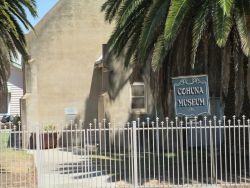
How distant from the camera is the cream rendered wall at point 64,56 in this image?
24.6 m

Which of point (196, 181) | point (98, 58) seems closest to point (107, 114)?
point (98, 58)

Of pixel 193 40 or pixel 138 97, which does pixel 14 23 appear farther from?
pixel 138 97

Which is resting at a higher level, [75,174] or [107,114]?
[107,114]

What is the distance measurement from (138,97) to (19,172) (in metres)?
9.94

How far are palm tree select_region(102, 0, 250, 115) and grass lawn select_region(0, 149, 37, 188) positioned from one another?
4385 millimetres

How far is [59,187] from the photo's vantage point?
12.4 metres

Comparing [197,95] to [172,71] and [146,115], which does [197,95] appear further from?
[146,115]

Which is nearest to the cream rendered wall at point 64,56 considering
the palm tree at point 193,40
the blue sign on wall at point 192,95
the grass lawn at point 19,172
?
the grass lawn at point 19,172

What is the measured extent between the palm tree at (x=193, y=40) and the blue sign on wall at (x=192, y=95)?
1.49 feet

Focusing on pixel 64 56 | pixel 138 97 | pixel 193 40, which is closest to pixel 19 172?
pixel 193 40

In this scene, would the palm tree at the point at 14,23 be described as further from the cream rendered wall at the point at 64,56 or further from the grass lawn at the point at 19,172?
the cream rendered wall at the point at 64,56

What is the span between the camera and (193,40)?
1256 centimetres

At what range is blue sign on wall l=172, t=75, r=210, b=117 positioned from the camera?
41.2ft

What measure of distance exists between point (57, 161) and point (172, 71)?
19.9 ft
